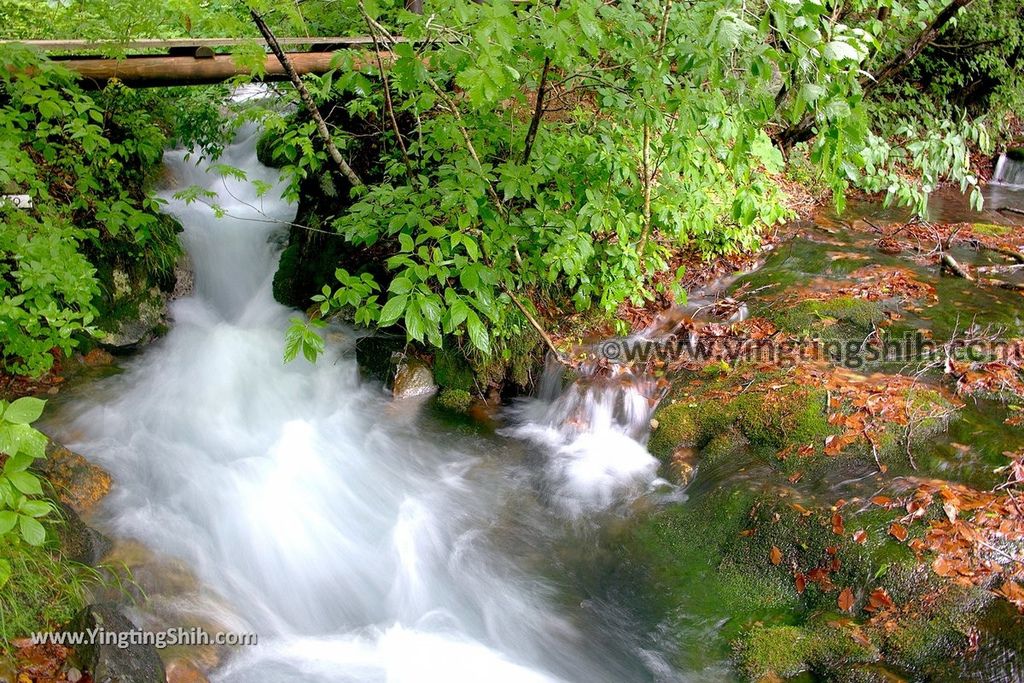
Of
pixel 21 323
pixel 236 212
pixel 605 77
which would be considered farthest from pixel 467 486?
pixel 236 212

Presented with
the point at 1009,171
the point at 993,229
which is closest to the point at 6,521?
the point at 993,229

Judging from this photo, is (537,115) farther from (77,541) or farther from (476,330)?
(77,541)

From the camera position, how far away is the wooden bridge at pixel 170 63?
6072 millimetres

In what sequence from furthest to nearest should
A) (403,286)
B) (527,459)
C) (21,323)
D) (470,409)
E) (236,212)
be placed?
(236,212) → (470,409) → (527,459) → (21,323) → (403,286)

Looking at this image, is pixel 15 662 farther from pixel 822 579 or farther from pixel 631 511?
pixel 822 579

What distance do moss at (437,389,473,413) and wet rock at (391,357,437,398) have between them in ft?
0.65

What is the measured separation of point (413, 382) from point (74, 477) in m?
2.67

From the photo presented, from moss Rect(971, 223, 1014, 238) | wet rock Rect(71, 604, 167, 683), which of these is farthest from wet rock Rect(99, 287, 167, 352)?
moss Rect(971, 223, 1014, 238)

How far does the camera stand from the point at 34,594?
3242 millimetres

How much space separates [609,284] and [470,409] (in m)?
1.63

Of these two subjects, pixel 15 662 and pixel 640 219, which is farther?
pixel 640 219

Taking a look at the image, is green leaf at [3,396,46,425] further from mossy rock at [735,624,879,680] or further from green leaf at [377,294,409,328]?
mossy rock at [735,624,879,680]

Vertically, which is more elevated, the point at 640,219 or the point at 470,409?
the point at 640,219

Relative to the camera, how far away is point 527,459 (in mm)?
5305
